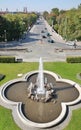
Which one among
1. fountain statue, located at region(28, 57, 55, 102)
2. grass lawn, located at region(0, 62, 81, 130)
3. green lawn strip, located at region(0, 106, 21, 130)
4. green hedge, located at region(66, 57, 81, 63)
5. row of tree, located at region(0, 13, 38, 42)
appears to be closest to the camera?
green lawn strip, located at region(0, 106, 21, 130)

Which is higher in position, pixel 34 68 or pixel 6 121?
Result: pixel 34 68

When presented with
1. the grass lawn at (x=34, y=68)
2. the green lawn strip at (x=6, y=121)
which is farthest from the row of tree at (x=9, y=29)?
the green lawn strip at (x=6, y=121)

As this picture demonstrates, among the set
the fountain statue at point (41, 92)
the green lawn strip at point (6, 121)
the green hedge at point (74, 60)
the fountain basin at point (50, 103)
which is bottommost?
the green lawn strip at point (6, 121)

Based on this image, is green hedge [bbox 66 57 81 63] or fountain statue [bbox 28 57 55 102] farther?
green hedge [bbox 66 57 81 63]

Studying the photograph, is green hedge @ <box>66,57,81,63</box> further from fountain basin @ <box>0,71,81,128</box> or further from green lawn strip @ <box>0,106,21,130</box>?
green lawn strip @ <box>0,106,21,130</box>

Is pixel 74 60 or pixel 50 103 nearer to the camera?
pixel 50 103

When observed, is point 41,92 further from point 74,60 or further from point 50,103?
point 74,60

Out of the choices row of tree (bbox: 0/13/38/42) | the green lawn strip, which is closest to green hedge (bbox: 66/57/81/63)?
the green lawn strip

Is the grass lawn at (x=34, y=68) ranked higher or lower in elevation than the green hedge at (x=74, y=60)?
lower

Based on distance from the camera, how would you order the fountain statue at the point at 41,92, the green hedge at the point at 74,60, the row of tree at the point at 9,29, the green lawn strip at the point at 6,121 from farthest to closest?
the row of tree at the point at 9,29 < the green hedge at the point at 74,60 < the fountain statue at the point at 41,92 < the green lawn strip at the point at 6,121

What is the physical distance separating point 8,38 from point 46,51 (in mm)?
26841

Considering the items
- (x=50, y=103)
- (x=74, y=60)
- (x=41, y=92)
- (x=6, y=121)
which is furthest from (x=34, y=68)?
(x=6, y=121)

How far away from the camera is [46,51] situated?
65.2 m

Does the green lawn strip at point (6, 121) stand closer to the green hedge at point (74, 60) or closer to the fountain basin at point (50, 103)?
the fountain basin at point (50, 103)
